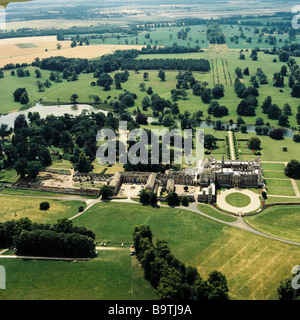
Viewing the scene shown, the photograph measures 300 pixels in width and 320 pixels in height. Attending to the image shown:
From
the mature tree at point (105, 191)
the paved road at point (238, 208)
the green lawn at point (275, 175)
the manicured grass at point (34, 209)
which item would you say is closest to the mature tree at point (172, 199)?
the paved road at point (238, 208)

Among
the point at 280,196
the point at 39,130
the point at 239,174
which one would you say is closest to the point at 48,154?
the point at 39,130

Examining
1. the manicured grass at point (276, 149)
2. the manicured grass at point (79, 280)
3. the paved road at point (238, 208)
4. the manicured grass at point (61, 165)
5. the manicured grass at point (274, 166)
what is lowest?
the manicured grass at point (79, 280)

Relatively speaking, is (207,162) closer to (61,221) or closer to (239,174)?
(239,174)

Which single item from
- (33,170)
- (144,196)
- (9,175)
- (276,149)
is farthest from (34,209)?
(276,149)

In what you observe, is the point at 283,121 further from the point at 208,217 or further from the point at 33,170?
the point at 33,170

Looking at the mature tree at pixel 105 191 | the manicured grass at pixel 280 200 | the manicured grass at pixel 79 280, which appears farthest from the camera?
the mature tree at pixel 105 191

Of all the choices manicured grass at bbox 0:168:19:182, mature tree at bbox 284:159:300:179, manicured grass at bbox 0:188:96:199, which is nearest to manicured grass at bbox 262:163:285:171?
mature tree at bbox 284:159:300:179

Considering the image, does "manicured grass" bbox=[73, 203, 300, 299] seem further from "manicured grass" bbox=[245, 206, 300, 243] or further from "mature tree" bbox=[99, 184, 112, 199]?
"manicured grass" bbox=[245, 206, 300, 243]

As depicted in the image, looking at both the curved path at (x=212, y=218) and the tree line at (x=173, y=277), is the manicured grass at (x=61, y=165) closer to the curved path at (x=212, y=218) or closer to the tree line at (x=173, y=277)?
the curved path at (x=212, y=218)
